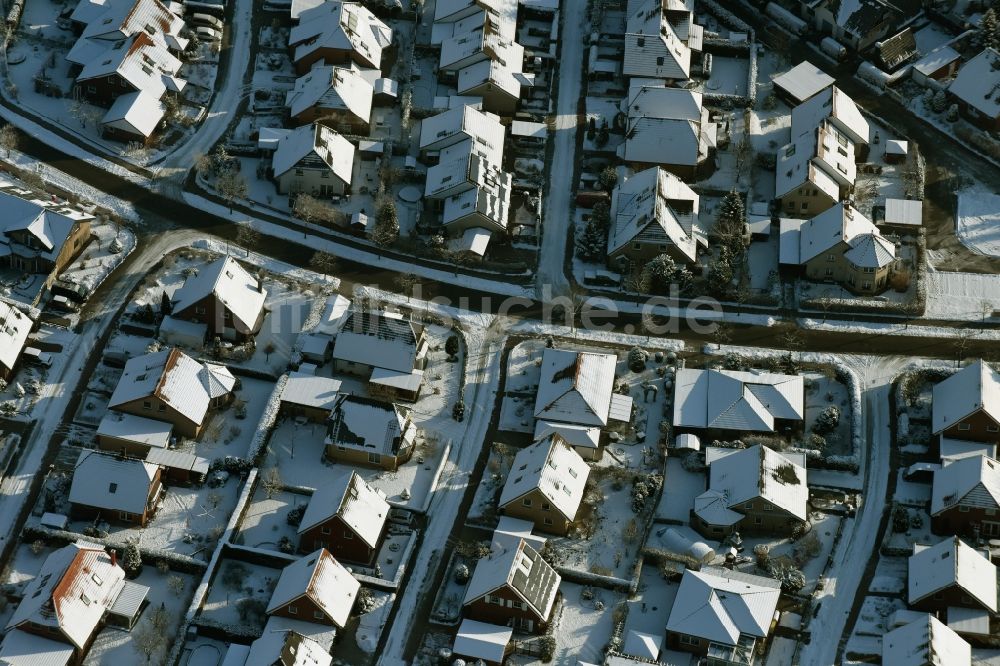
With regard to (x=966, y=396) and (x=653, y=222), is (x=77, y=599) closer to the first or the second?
(x=653, y=222)

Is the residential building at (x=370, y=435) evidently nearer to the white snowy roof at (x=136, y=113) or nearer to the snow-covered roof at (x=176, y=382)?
the snow-covered roof at (x=176, y=382)

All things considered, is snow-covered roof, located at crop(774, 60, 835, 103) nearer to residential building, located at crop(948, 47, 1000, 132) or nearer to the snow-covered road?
residential building, located at crop(948, 47, 1000, 132)

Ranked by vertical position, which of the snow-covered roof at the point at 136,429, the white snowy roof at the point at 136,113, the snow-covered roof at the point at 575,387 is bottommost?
the snow-covered roof at the point at 136,429

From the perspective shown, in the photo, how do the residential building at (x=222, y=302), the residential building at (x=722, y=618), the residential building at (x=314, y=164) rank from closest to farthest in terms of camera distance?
the residential building at (x=722, y=618) → the residential building at (x=222, y=302) → the residential building at (x=314, y=164)

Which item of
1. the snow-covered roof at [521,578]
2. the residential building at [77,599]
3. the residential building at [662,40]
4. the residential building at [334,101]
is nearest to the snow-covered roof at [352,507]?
the snow-covered roof at [521,578]

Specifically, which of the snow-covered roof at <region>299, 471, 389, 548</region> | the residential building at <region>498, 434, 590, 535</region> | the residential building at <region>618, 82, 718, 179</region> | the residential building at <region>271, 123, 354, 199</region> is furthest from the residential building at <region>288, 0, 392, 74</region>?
the snow-covered roof at <region>299, 471, 389, 548</region>

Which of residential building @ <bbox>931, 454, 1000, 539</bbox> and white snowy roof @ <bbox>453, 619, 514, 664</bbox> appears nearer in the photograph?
white snowy roof @ <bbox>453, 619, 514, 664</bbox>

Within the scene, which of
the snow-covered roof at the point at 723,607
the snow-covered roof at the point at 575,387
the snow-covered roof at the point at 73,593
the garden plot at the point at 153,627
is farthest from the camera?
the snow-covered roof at the point at 575,387
